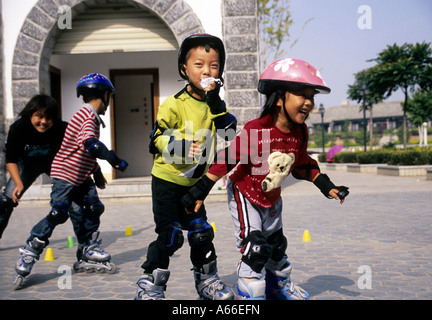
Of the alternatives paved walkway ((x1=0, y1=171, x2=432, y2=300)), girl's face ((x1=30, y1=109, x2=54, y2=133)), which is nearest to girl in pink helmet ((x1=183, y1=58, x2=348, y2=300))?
paved walkway ((x1=0, y1=171, x2=432, y2=300))

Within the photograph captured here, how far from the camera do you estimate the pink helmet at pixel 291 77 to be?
2711 millimetres

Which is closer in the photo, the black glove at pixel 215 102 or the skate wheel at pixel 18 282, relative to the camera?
the black glove at pixel 215 102

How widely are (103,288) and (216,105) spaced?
192 cm

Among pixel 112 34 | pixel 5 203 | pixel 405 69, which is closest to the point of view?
pixel 5 203

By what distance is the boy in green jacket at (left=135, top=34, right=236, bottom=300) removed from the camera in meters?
3.02

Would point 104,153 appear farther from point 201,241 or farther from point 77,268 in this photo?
point 77,268

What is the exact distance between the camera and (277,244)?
301cm

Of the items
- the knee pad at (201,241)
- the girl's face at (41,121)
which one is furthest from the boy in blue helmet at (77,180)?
the knee pad at (201,241)

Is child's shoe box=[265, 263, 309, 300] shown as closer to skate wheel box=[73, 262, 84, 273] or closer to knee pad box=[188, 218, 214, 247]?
knee pad box=[188, 218, 214, 247]

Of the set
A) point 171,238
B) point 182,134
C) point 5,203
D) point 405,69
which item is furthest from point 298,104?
point 405,69

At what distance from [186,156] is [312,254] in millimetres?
2500

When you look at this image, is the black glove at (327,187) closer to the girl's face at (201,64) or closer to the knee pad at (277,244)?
the knee pad at (277,244)
